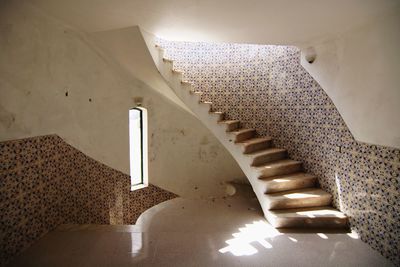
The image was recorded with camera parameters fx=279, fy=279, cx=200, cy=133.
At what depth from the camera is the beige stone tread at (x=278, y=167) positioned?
4.99m

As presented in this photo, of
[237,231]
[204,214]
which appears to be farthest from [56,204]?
[237,231]

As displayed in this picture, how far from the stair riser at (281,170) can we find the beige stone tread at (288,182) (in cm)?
8

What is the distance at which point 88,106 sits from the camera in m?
4.82

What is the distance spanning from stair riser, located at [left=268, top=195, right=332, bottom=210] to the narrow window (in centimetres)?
351

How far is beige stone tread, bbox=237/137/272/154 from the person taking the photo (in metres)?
5.30

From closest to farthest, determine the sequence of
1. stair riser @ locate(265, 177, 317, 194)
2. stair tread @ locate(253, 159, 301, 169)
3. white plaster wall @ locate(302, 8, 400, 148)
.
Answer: white plaster wall @ locate(302, 8, 400, 148), stair riser @ locate(265, 177, 317, 194), stair tread @ locate(253, 159, 301, 169)

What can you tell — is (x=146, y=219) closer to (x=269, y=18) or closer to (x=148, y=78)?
(x=148, y=78)

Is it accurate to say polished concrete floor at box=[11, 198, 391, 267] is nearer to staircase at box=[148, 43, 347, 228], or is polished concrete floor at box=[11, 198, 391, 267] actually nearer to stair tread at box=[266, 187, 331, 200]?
staircase at box=[148, 43, 347, 228]

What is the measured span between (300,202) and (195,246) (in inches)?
75.3

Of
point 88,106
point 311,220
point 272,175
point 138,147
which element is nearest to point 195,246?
point 311,220

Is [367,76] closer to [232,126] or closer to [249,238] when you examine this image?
[249,238]

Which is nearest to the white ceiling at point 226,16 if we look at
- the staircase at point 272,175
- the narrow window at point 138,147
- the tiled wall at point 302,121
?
the staircase at point 272,175

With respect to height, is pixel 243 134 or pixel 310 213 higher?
pixel 243 134

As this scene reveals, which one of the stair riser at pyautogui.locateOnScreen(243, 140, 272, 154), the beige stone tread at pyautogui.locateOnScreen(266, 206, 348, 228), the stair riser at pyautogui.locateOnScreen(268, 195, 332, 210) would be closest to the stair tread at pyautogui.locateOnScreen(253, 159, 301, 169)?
the stair riser at pyautogui.locateOnScreen(243, 140, 272, 154)
